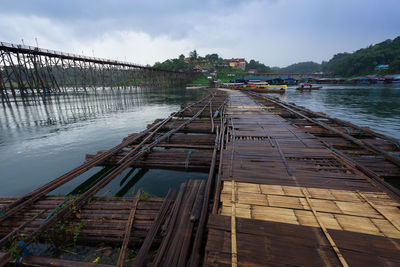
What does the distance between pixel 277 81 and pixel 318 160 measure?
79.9m

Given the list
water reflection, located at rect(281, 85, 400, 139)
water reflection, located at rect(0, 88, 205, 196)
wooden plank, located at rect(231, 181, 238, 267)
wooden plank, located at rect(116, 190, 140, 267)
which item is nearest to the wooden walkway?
wooden plank, located at rect(231, 181, 238, 267)

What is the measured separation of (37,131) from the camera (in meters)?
13.3

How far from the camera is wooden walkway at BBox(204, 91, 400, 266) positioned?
2402mm

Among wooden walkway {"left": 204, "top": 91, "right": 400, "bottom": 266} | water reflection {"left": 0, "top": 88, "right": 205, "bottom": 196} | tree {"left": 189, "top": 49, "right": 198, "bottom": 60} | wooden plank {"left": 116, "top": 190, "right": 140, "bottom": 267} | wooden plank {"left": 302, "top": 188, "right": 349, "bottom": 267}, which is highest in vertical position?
tree {"left": 189, "top": 49, "right": 198, "bottom": 60}

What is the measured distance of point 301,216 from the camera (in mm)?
3117

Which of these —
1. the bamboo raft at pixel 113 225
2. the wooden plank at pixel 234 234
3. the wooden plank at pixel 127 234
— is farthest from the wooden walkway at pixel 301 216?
the wooden plank at pixel 127 234

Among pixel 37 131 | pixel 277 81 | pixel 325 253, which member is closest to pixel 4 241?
pixel 325 253

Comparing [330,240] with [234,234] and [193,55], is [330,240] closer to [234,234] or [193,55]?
[234,234]

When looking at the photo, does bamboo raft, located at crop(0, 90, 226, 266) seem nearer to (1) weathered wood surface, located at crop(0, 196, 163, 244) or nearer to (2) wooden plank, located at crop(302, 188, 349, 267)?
(1) weathered wood surface, located at crop(0, 196, 163, 244)

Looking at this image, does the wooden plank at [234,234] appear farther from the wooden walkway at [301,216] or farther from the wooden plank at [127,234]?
the wooden plank at [127,234]

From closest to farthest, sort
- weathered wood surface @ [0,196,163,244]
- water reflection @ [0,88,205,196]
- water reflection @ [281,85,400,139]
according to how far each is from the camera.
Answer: weathered wood surface @ [0,196,163,244]
water reflection @ [0,88,205,196]
water reflection @ [281,85,400,139]

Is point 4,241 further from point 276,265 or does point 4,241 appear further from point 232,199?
point 276,265

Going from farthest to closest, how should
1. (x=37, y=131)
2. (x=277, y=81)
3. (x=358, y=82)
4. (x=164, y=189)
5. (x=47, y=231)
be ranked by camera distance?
(x=358, y=82) → (x=277, y=81) → (x=37, y=131) → (x=164, y=189) → (x=47, y=231)

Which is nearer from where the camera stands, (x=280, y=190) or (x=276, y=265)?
(x=276, y=265)
